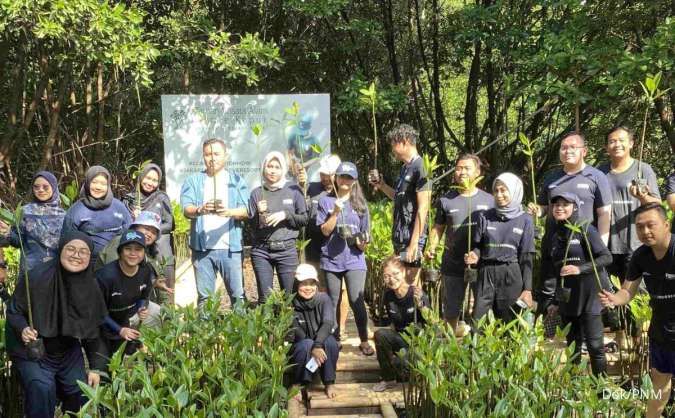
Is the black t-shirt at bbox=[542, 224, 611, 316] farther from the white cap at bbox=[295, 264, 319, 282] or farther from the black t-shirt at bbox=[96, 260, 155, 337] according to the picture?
→ the black t-shirt at bbox=[96, 260, 155, 337]

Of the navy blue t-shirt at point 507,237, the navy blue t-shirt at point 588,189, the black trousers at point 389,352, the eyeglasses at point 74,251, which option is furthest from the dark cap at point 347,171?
the eyeglasses at point 74,251

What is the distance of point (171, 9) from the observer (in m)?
9.80

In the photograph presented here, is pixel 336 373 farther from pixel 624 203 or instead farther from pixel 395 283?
pixel 624 203

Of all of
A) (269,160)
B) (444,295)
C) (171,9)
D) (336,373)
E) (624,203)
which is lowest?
(336,373)

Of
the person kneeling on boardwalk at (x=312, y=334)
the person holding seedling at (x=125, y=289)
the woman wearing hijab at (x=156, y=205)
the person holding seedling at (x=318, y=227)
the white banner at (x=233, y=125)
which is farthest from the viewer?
the white banner at (x=233, y=125)

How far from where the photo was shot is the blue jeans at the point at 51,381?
3381 mm

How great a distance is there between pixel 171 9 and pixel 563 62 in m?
6.00

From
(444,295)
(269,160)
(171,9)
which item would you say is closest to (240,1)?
(171,9)

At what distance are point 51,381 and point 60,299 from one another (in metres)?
0.45

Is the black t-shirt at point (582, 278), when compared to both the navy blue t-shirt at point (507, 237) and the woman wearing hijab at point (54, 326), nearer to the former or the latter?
the navy blue t-shirt at point (507, 237)

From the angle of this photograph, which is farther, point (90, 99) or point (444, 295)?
point (90, 99)

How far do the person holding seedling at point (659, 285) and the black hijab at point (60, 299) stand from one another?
3003 mm

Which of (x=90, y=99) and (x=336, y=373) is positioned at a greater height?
(x=90, y=99)

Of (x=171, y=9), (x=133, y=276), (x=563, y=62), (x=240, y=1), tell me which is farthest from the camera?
(x=240, y=1)
